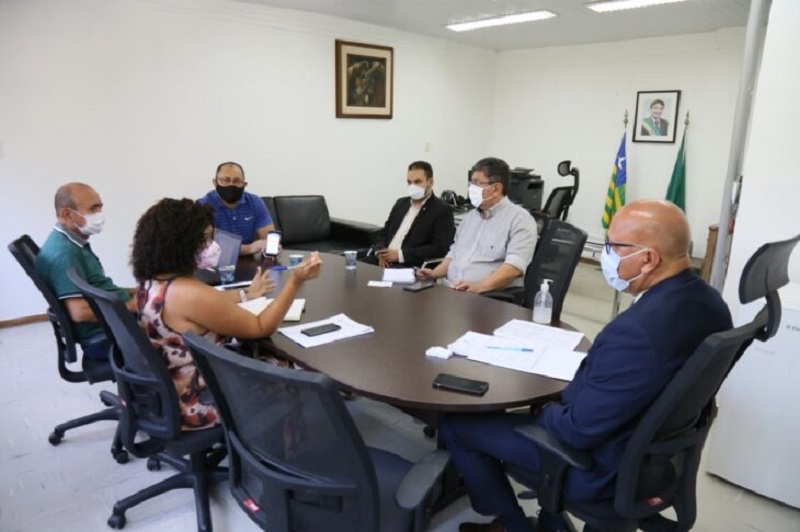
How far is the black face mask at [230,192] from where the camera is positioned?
3.39m

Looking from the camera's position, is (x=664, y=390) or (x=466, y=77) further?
(x=466, y=77)

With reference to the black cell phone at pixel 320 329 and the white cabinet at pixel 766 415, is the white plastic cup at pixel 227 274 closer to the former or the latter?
the black cell phone at pixel 320 329

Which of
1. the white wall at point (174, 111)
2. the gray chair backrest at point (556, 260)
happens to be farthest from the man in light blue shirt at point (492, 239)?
the white wall at point (174, 111)

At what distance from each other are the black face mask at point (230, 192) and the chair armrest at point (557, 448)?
258 centimetres

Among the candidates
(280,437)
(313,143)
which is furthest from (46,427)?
(313,143)

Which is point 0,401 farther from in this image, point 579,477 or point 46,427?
point 579,477

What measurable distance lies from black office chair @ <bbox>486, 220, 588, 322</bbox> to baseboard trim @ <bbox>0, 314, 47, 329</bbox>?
3457mm

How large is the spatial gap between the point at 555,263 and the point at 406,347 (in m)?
1.03

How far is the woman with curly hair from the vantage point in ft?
5.66

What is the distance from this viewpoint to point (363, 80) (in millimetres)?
5539

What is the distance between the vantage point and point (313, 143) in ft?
17.6

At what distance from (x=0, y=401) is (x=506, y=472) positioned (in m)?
2.74

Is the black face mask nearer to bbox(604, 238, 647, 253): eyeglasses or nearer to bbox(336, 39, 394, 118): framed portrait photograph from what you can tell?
bbox(336, 39, 394, 118): framed portrait photograph

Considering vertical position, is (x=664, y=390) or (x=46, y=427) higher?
(x=664, y=390)
